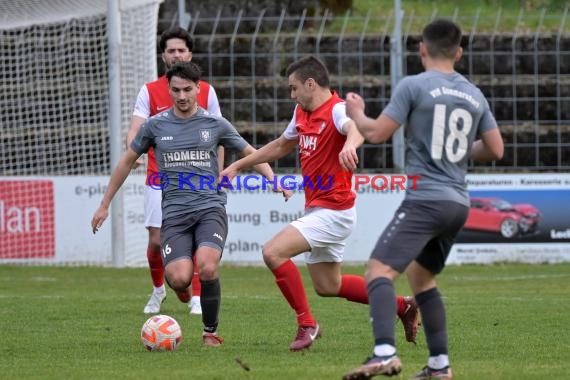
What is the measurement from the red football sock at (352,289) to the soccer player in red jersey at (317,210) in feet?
0.07

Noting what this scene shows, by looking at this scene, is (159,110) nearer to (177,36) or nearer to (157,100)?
(157,100)

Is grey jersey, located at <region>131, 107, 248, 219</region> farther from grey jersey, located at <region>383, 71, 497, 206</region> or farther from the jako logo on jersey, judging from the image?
grey jersey, located at <region>383, 71, 497, 206</region>

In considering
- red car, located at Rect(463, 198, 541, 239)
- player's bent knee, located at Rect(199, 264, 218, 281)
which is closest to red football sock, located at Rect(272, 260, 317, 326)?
player's bent knee, located at Rect(199, 264, 218, 281)

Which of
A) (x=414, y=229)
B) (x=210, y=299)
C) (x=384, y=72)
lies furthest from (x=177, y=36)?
(x=384, y=72)

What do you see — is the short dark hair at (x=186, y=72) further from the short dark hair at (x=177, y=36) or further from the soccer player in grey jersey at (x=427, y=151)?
the soccer player in grey jersey at (x=427, y=151)

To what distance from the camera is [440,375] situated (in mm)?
6406

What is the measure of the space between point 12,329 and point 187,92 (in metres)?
2.57

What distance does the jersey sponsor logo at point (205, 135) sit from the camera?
8977 millimetres

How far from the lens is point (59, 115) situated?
19797mm

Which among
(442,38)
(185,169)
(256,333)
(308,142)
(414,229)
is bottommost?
(256,333)

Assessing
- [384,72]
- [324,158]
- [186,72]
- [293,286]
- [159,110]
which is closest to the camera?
[324,158]

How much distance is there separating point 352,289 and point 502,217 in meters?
9.29

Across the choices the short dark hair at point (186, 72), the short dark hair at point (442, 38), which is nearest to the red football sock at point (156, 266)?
the short dark hair at point (186, 72)

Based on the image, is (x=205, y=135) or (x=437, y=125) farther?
(x=205, y=135)
